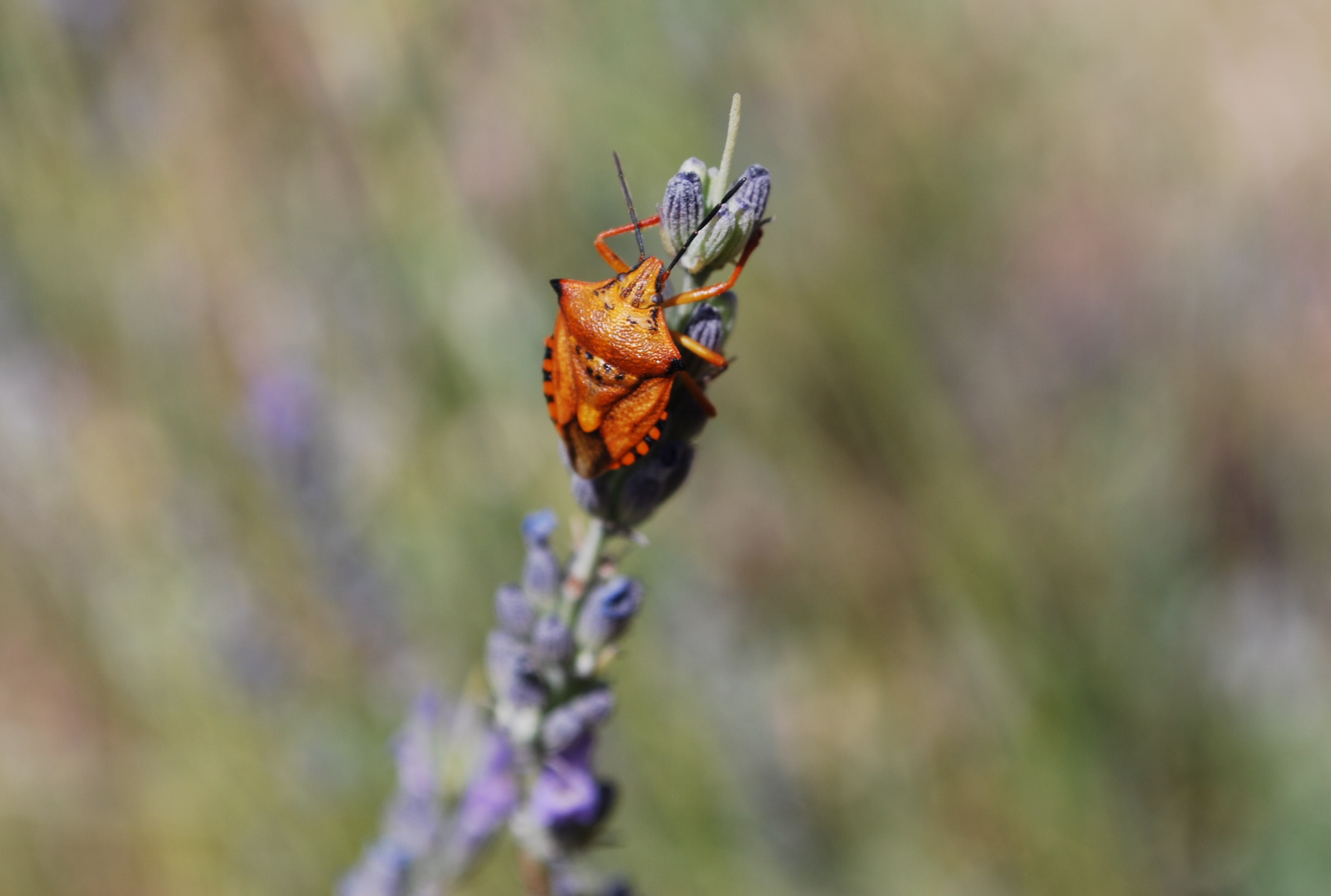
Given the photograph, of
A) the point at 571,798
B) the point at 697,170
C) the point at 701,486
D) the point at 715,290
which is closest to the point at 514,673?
the point at 571,798

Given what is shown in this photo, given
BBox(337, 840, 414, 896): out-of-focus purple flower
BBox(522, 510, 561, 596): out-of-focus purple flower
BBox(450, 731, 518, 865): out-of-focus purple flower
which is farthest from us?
BBox(337, 840, 414, 896): out-of-focus purple flower

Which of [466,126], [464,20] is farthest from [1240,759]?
[466,126]

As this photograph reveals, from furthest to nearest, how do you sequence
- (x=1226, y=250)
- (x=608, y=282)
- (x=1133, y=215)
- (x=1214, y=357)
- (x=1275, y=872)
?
(x=1133, y=215), (x=1214, y=357), (x=1226, y=250), (x=1275, y=872), (x=608, y=282)

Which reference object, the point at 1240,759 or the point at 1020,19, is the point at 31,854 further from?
the point at 1020,19

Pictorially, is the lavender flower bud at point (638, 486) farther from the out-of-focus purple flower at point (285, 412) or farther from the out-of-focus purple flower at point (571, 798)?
the out-of-focus purple flower at point (285, 412)

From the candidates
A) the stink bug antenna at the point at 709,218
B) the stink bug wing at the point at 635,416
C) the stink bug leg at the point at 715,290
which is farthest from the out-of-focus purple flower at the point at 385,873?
the stink bug antenna at the point at 709,218

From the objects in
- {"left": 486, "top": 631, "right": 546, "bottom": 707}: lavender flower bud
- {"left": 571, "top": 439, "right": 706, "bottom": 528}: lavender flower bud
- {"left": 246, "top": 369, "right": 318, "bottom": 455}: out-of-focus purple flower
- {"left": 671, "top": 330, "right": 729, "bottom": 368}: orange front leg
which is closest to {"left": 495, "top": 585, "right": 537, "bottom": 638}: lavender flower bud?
{"left": 486, "top": 631, "right": 546, "bottom": 707}: lavender flower bud

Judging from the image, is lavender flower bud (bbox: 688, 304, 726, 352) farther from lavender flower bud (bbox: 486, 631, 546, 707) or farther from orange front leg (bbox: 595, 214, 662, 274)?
lavender flower bud (bbox: 486, 631, 546, 707)
